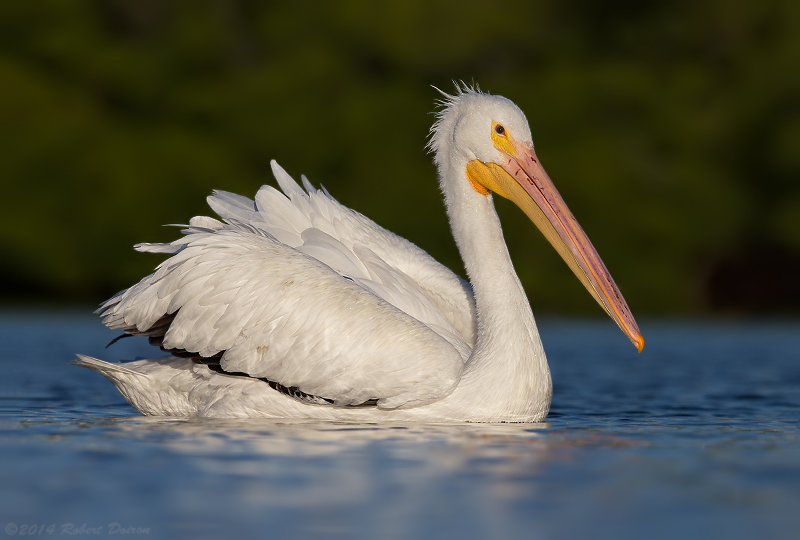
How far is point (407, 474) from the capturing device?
452 cm

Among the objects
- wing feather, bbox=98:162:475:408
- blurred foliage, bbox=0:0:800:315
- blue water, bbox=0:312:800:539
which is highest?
blurred foliage, bbox=0:0:800:315

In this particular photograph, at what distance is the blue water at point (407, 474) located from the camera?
3777 millimetres

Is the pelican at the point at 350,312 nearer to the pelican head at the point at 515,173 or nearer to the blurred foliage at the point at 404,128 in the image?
the pelican head at the point at 515,173

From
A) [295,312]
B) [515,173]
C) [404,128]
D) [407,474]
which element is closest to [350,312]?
[295,312]

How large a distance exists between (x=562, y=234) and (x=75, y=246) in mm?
16141

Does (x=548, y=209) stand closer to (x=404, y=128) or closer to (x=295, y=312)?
(x=295, y=312)

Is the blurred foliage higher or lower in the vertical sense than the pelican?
higher

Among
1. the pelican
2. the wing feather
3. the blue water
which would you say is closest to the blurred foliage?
the pelican

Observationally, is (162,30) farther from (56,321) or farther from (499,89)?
(56,321)

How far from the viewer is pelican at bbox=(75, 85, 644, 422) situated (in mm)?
5918

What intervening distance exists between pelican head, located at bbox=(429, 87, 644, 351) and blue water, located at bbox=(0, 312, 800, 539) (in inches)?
34.9

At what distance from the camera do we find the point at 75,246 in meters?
21.0

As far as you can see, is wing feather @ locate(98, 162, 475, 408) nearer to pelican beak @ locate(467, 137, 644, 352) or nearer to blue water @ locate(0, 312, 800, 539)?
blue water @ locate(0, 312, 800, 539)

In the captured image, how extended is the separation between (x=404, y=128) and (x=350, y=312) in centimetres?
1725
